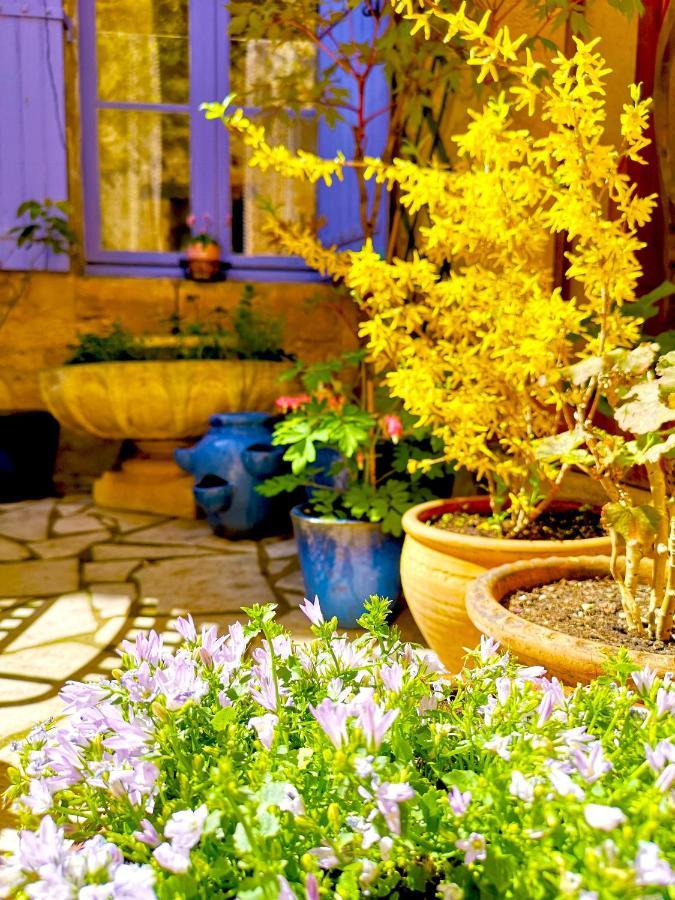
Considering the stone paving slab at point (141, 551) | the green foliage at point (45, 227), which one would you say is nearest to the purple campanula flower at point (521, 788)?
the stone paving slab at point (141, 551)

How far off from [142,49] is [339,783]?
5548 millimetres

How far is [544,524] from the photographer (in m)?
1.93

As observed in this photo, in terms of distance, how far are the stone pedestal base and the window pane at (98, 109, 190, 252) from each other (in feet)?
5.41

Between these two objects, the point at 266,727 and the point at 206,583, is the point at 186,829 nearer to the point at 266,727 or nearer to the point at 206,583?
the point at 266,727

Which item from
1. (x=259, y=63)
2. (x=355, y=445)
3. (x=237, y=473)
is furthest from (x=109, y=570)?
(x=259, y=63)

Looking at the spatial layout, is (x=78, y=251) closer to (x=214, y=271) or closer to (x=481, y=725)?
(x=214, y=271)

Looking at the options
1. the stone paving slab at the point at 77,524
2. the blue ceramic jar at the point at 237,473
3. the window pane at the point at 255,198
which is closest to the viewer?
the blue ceramic jar at the point at 237,473

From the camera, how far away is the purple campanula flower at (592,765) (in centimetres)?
55

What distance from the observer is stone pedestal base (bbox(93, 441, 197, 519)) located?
417cm

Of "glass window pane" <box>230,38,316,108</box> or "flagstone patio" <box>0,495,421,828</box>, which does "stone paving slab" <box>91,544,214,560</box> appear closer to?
"flagstone patio" <box>0,495,421,828</box>

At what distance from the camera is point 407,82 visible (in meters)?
2.52

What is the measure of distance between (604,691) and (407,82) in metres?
2.32

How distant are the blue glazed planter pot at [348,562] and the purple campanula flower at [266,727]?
173cm

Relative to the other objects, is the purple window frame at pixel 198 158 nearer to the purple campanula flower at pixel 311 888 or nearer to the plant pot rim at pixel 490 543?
the plant pot rim at pixel 490 543
